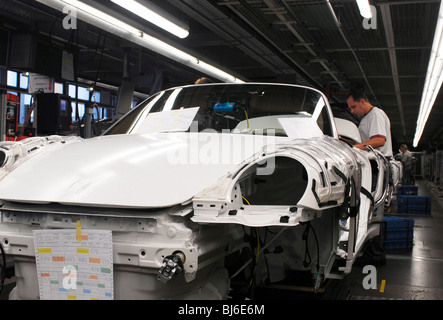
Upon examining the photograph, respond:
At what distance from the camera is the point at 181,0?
23.7 feet

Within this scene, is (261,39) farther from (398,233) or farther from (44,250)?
(44,250)

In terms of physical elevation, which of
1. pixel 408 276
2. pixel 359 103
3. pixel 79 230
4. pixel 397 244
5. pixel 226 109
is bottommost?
pixel 408 276

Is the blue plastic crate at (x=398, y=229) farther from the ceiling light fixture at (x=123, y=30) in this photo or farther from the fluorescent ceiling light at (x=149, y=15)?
the ceiling light fixture at (x=123, y=30)

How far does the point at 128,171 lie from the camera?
2.40 metres

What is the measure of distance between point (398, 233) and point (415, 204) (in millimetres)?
5137

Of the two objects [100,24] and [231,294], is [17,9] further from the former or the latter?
[231,294]

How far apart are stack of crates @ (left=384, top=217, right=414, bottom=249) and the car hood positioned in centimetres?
422

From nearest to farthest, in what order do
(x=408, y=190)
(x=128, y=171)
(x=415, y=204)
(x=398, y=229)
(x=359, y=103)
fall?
(x=128, y=171) < (x=359, y=103) < (x=398, y=229) < (x=415, y=204) < (x=408, y=190)

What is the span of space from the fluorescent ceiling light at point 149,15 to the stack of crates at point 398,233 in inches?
158

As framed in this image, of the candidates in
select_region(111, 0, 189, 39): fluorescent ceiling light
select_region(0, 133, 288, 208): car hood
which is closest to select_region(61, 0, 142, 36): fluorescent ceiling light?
select_region(111, 0, 189, 39): fluorescent ceiling light

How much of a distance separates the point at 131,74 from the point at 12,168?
757 centimetres

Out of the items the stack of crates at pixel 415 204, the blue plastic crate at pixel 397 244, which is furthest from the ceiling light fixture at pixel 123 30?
the stack of crates at pixel 415 204

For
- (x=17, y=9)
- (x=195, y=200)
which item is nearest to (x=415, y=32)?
(x=17, y=9)

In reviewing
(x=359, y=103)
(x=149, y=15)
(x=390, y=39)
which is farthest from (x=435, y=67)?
(x=149, y=15)
